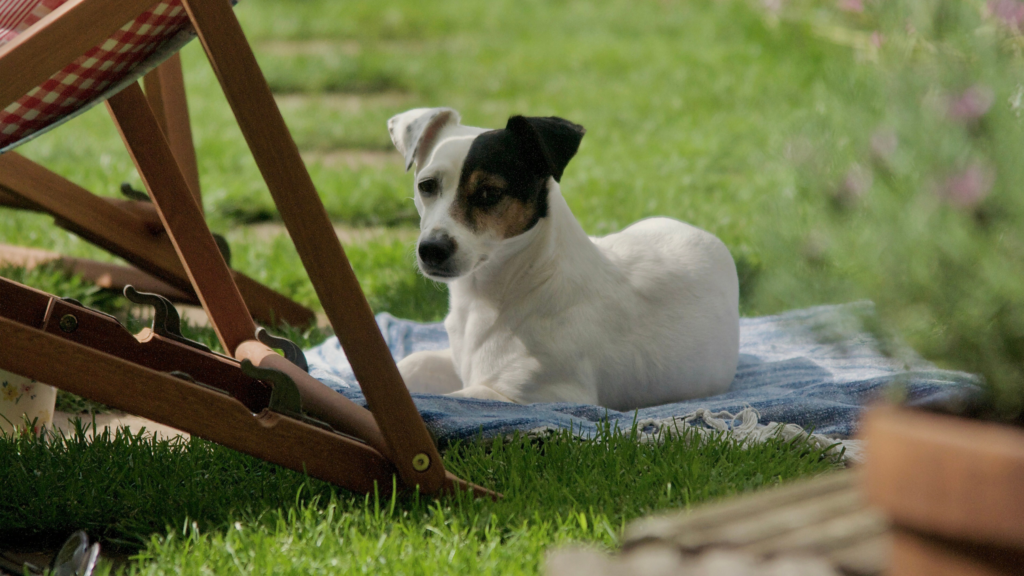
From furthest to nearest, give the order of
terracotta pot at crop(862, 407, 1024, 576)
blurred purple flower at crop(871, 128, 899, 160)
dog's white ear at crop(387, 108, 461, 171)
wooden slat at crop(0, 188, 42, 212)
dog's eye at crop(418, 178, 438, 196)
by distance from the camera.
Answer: wooden slat at crop(0, 188, 42, 212), dog's white ear at crop(387, 108, 461, 171), dog's eye at crop(418, 178, 438, 196), blurred purple flower at crop(871, 128, 899, 160), terracotta pot at crop(862, 407, 1024, 576)

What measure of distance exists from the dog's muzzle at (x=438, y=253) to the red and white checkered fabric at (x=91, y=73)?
0.85m

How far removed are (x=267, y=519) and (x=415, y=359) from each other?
46.4 inches

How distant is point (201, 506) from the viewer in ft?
6.88

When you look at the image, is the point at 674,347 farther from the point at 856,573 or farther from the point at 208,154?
the point at 208,154

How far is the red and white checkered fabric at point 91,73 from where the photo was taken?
2.07 meters

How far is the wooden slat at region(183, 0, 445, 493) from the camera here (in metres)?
1.89

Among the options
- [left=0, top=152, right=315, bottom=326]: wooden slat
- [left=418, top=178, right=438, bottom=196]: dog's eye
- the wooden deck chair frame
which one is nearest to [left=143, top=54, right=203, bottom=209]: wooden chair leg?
the wooden deck chair frame

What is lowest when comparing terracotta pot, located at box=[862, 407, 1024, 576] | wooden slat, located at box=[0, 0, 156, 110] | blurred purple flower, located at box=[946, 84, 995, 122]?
terracotta pot, located at box=[862, 407, 1024, 576]

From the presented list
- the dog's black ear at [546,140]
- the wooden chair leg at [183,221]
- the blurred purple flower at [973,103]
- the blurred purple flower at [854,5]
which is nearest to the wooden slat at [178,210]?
the wooden chair leg at [183,221]

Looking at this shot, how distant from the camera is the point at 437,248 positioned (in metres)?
2.67

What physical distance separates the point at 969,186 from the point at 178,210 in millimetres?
1965

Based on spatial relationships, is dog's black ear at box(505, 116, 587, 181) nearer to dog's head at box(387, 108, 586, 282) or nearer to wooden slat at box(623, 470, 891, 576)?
dog's head at box(387, 108, 586, 282)

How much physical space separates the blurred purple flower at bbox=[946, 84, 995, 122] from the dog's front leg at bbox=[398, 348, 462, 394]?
2.15m

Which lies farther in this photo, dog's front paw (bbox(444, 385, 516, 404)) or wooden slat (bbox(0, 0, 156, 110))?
dog's front paw (bbox(444, 385, 516, 404))
